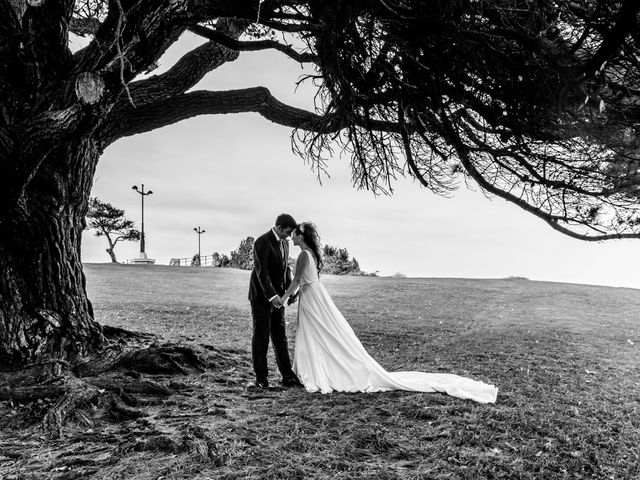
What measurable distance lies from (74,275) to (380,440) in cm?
503

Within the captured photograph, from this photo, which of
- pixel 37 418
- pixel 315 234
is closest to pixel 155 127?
pixel 315 234

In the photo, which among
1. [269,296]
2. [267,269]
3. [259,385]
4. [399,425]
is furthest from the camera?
[259,385]

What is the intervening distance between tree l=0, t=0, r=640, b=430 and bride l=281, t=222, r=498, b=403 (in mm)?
2470

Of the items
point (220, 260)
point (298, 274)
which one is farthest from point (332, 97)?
point (220, 260)

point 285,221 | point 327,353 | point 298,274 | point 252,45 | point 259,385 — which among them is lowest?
point 259,385

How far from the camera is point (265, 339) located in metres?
6.41

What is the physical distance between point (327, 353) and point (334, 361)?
0.47 ft

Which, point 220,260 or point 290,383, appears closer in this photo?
point 290,383

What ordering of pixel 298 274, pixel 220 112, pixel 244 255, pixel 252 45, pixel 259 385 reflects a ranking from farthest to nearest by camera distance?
pixel 244 255
pixel 220 112
pixel 252 45
pixel 298 274
pixel 259 385

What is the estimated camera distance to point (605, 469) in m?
4.20

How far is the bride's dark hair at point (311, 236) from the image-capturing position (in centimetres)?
666

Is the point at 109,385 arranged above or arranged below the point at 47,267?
below

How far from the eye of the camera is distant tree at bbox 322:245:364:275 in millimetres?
32562

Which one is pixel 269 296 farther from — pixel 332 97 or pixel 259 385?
pixel 332 97
